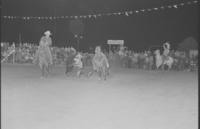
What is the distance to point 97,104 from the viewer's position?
9.40 m

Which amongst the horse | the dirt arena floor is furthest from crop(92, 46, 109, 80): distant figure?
the horse

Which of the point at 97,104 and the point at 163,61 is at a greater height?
the point at 163,61

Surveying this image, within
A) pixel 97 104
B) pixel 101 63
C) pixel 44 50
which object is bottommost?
pixel 97 104

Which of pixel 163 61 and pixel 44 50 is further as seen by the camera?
pixel 163 61

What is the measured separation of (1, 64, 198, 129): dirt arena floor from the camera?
7.39 m

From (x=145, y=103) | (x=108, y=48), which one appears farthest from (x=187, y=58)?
(x=145, y=103)

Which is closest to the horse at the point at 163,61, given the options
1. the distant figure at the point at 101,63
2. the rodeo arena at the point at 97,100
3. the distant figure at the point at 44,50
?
the rodeo arena at the point at 97,100

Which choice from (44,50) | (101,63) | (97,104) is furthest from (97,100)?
(44,50)

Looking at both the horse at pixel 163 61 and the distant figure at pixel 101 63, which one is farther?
the horse at pixel 163 61

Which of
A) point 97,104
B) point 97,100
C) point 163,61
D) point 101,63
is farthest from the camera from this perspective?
point 163,61

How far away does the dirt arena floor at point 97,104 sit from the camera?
7.39m

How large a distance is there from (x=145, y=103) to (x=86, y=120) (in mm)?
2317

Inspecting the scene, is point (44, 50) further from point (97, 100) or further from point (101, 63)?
point (97, 100)

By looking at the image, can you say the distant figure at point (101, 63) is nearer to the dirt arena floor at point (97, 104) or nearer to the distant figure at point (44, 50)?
the dirt arena floor at point (97, 104)
